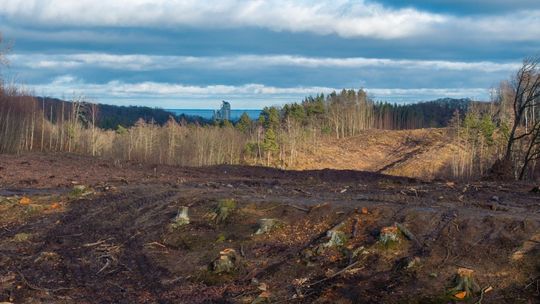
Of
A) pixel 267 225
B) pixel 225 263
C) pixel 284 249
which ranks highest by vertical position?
pixel 267 225

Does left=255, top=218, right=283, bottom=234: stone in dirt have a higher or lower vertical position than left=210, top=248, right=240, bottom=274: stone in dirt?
higher

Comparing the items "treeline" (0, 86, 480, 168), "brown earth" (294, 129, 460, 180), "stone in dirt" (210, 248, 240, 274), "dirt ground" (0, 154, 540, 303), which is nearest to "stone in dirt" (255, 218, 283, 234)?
"dirt ground" (0, 154, 540, 303)

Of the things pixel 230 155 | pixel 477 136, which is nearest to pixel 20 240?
pixel 230 155

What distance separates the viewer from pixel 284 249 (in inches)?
328

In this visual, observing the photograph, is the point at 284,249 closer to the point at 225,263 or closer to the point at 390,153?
the point at 225,263

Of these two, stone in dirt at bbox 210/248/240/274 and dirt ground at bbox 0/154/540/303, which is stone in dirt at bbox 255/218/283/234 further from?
stone in dirt at bbox 210/248/240/274

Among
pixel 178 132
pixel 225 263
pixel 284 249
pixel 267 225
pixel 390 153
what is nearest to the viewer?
pixel 225 263

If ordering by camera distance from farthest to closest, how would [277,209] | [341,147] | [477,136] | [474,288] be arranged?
[341,147], [477,136], [277,209], [474,288]

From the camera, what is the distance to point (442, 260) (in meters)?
7.23

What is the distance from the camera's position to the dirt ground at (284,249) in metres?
6.95

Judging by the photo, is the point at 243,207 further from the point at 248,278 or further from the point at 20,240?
the point at 20,240

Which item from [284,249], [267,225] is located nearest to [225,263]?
[284,249]

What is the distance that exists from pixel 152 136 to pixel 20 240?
1286 inches

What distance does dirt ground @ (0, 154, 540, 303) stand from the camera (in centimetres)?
695
